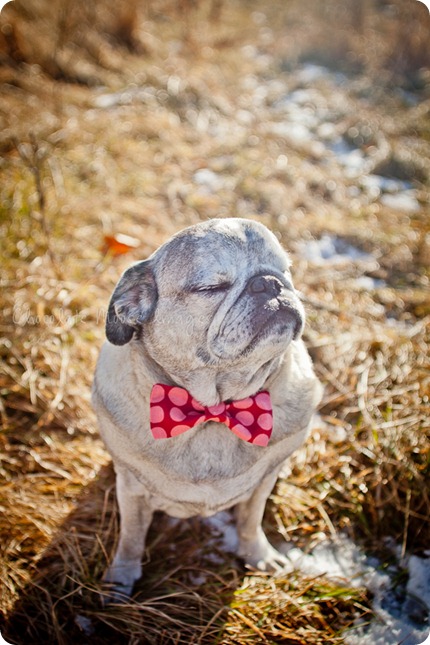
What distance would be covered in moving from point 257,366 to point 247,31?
1189cm

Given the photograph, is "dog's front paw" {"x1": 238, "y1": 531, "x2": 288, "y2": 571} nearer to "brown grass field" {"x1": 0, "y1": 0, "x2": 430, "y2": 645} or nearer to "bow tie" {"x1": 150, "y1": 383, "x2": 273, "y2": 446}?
"brown grass field" {"x1": 0, "y1": 0, "x2": 430, "y2": 645}

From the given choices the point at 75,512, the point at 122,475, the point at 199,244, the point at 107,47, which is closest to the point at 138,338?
the point at 199,244

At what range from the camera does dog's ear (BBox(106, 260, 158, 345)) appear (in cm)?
211

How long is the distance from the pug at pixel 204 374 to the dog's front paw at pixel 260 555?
1.42 ft

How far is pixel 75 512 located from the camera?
2869 millimetres

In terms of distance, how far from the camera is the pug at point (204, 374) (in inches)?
79.2

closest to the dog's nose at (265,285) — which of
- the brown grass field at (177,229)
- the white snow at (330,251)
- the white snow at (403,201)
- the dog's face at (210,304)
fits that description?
the dog's face at (210,304)

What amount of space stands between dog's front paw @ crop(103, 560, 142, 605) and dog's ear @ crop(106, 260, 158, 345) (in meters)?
1.33

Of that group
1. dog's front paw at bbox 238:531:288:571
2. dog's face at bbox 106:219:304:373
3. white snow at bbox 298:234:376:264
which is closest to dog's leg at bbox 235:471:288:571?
dog's front paw at bbox 238:531:288:571

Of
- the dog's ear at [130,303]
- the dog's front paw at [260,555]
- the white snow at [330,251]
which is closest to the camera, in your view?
the dog's ear at [130,303]

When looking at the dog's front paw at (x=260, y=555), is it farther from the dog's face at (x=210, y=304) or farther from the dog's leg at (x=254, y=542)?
the dog's face at (x=210, y=304)

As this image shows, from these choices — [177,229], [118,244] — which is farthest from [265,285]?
[177,229]

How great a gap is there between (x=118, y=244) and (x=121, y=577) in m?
2.90

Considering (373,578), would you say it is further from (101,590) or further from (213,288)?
(213,288)
